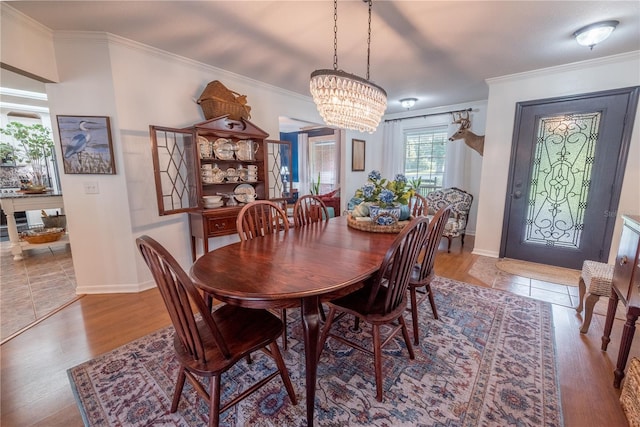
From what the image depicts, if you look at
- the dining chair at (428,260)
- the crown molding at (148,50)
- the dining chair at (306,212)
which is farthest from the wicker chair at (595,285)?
the crown molding at (148,50)

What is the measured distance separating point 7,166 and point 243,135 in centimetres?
466

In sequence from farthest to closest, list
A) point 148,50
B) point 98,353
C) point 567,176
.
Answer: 1. point 567,176
2. point 148,50
3. point 98,353

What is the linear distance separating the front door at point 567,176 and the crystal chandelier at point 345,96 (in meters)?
2.39

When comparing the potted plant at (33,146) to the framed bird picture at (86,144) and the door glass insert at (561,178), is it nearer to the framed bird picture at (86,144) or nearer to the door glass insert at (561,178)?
the framed bird picture at (86,144)

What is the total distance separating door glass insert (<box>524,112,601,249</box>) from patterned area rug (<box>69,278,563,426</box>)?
182cm

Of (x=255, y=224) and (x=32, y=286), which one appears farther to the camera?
(x=32, y=286)

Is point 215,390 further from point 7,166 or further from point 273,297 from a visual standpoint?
point 7,166

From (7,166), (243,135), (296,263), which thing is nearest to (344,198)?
(243,135)

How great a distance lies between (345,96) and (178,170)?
1.96 meters

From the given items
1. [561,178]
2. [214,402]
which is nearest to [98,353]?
[214,402]

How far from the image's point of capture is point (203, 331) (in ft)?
4.23

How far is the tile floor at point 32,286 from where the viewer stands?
2268mm

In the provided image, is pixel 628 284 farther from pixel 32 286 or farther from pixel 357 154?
pixel 32 286

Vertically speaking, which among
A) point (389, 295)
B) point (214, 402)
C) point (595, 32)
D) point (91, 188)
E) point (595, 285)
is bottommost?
point (214, 402)
